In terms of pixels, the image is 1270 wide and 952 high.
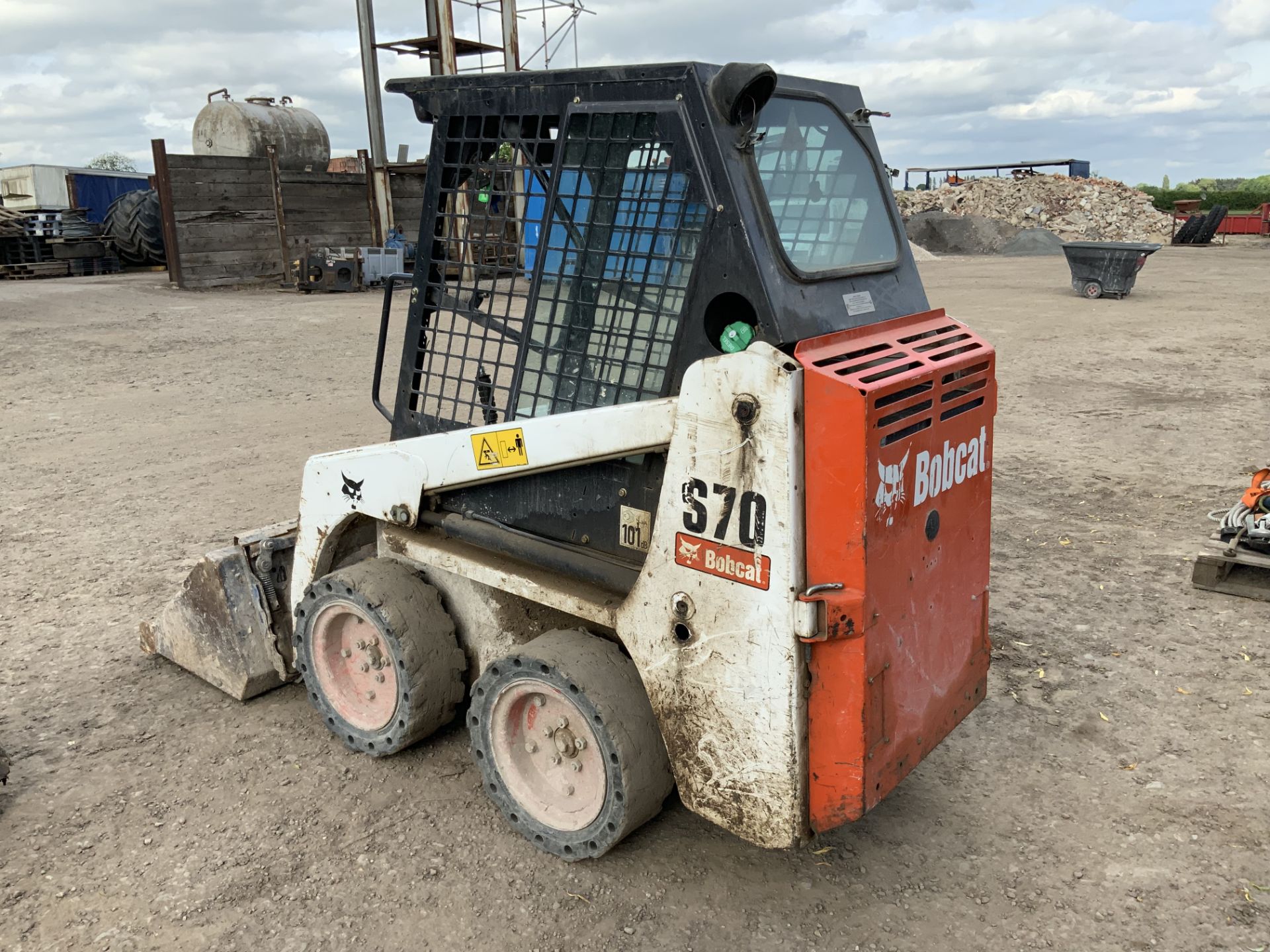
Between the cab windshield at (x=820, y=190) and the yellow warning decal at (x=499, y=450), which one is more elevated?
the cab windshield at (x=820, y=190)

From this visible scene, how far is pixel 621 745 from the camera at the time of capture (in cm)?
279

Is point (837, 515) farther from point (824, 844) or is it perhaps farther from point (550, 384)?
point (824, 844)

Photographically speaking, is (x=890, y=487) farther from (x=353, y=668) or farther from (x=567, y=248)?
(x=353, y=668)

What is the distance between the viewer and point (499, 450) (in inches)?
120

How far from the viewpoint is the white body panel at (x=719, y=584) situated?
2.48 m

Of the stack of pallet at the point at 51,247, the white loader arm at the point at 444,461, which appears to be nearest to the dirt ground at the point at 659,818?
the white loader arm at the point at 444,461

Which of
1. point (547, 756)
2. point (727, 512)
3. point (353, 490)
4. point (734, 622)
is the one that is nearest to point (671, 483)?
point (727, 512)

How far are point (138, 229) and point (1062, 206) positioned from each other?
1102 inches

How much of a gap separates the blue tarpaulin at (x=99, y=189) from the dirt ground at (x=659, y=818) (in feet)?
90.1

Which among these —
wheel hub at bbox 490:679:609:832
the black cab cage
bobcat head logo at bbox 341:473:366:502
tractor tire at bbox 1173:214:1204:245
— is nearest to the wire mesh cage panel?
the black cab cage

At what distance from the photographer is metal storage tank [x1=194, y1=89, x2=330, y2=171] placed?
77.6 feet

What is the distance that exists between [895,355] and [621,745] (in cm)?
129

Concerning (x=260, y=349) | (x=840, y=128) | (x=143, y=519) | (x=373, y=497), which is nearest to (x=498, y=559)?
(x=373, y=497)

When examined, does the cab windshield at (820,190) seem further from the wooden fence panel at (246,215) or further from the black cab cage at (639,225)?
the wooden fence panel at (246,215)
